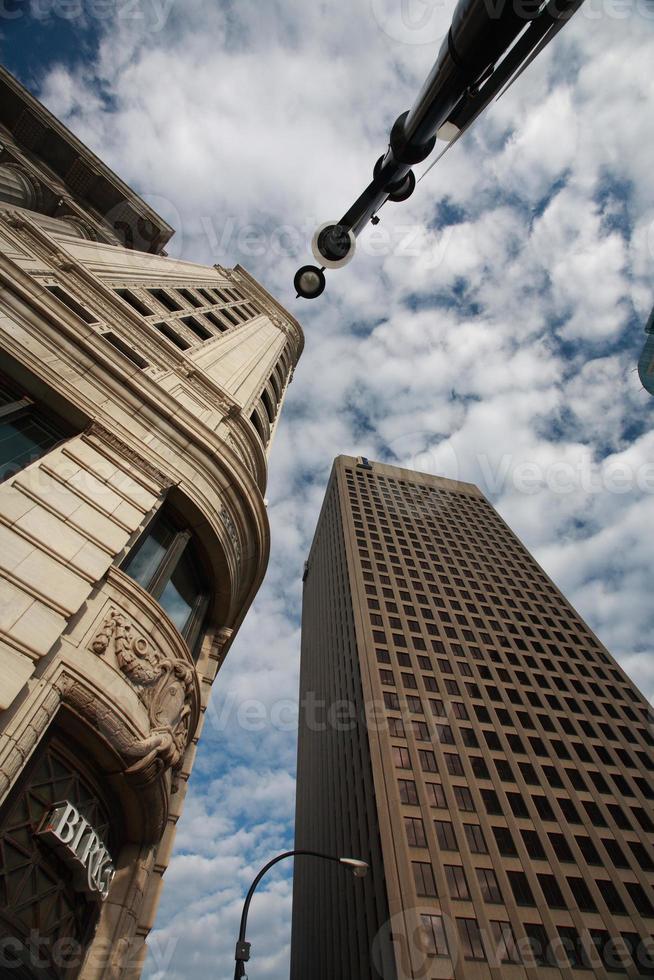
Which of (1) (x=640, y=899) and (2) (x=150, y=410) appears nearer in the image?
(2) (x=150, y=410)

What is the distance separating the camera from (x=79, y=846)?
6012 mm

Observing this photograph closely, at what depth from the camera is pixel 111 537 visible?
7.46 meters

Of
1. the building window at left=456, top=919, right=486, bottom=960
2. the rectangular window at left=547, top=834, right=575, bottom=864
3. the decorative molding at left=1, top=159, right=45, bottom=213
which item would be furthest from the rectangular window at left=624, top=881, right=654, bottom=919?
the decorative molding at left=1, top=159, right=45, bottom=213

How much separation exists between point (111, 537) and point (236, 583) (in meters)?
4.71

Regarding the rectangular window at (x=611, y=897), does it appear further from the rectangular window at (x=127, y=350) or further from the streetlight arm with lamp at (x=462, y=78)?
the streetlight arm with lamp at (x=462, y=78)

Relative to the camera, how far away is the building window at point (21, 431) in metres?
7.65

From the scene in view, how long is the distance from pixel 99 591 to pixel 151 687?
163 centimetres

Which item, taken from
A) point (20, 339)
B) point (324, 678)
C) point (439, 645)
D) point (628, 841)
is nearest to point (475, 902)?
point (628, 841)

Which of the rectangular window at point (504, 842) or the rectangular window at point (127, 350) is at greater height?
the rectangular window at point (504, 842)

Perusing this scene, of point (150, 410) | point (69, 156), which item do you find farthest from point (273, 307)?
point (150, 410)

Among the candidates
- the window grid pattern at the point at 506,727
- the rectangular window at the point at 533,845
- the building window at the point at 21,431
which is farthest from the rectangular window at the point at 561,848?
the building window at the point at 21,431

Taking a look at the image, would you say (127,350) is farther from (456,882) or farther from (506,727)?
(506,727)

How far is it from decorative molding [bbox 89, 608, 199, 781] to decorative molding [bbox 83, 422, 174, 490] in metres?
2.86

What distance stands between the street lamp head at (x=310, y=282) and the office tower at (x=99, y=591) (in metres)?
4.74
